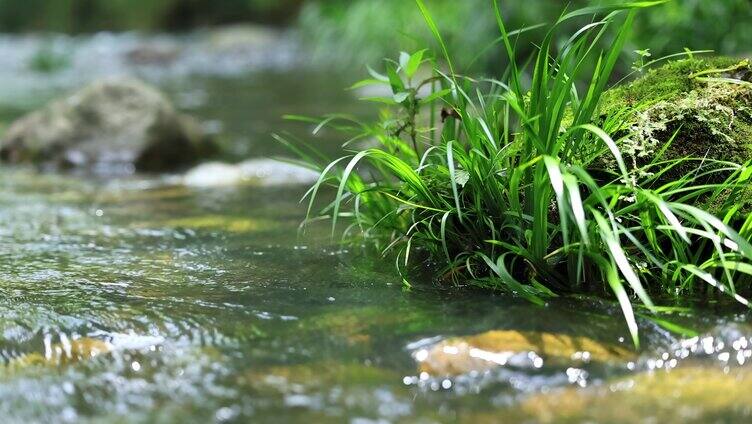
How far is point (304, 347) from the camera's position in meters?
1.75

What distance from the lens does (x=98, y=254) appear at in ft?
8.93

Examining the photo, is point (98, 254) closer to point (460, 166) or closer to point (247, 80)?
point (460, 166)

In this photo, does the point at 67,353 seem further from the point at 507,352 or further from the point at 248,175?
the point at 248,175

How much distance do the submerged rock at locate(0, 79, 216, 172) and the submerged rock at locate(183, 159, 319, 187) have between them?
651 millimetres

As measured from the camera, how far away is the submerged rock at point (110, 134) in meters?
5.19

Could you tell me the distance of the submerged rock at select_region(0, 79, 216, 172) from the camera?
5188 millimetres

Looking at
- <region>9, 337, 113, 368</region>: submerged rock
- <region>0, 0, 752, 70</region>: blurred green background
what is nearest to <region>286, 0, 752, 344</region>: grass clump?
<region>0, 0, 752, 70</region>: blurred green background

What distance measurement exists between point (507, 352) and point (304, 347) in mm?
455

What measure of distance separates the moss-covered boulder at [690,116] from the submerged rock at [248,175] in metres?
2.25

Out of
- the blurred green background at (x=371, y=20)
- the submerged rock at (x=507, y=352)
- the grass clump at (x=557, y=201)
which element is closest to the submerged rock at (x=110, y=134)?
the blurred green background at (x=371, y=20)

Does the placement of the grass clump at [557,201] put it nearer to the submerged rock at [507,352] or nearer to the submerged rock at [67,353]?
the submerged rock at [507,352]

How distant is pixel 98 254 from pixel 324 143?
295 cm

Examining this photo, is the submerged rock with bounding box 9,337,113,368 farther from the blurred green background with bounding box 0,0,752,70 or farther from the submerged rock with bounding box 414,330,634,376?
the blurred green background with bounding box 0,0,752,70

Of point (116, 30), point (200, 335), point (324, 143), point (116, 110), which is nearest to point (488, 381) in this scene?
point (200, 335)
